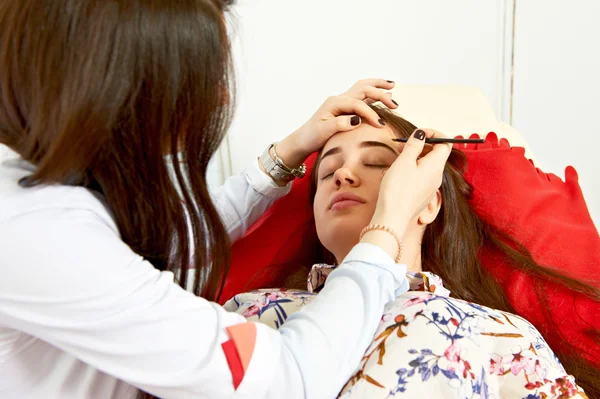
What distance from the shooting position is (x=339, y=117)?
1.30m

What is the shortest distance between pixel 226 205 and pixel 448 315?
0.64m

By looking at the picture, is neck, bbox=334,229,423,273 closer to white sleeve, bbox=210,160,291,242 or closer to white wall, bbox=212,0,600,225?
white sleeve, bbox=210,160,291,242

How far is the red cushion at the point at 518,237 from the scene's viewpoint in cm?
127

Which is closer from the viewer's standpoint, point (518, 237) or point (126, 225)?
point (126, 225)

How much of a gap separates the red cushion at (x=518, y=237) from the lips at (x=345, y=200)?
34 cm

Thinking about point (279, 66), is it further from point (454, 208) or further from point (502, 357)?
point (502, 357)

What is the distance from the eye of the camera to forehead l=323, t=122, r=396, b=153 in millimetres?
1271

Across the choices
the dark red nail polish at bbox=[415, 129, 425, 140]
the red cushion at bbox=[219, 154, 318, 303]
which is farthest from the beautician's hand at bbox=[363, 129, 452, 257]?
the red cushion at bbox=[219, 154, 318, 303]

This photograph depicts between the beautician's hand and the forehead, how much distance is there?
188 millimetres

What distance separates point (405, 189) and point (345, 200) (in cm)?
23

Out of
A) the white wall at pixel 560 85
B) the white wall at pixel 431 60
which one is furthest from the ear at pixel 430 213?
the white wall at pixel 560 85

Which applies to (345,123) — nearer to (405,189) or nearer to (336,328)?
(405,189)

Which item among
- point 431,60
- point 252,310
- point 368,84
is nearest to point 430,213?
point 368,84

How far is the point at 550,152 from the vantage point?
8.32ft
